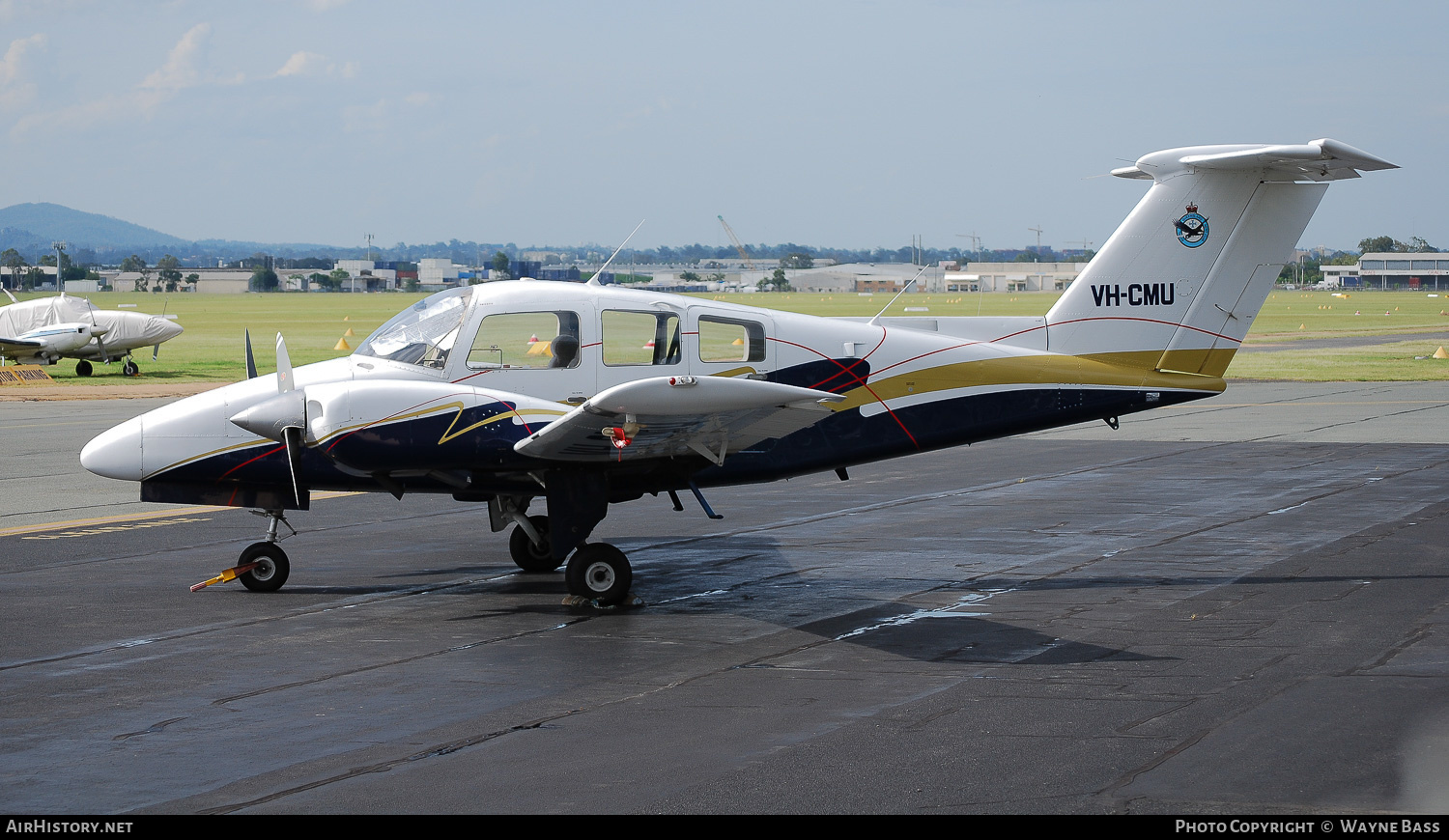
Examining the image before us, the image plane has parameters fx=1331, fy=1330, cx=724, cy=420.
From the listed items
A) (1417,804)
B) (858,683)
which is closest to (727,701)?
(858,683)

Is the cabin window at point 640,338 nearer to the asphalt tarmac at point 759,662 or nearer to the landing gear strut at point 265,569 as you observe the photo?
the asphalt tarmac at point 759,662

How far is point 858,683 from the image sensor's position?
346 inches

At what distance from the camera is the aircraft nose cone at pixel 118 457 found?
11.5 meters

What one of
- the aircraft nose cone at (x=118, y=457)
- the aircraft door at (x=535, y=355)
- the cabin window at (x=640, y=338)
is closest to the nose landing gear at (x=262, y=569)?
the aircraft nose cone at (x=118, y=457)

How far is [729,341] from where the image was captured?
12125 mm

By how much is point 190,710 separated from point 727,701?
3.32m

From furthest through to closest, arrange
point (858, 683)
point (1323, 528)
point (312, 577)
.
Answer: point (1323, 528), point (312, 577), point (858, 683)

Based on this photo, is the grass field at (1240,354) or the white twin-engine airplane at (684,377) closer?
the white twin-engine airplane at (684,377)

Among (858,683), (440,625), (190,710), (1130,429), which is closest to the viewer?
(190,710)

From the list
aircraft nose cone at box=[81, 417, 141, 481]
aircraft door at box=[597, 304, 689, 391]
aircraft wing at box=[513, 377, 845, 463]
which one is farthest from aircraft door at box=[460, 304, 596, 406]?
aircraft nose cone at box=[81, 417, 141, 481]

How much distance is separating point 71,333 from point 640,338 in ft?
123

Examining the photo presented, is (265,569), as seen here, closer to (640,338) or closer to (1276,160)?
(640,338)
